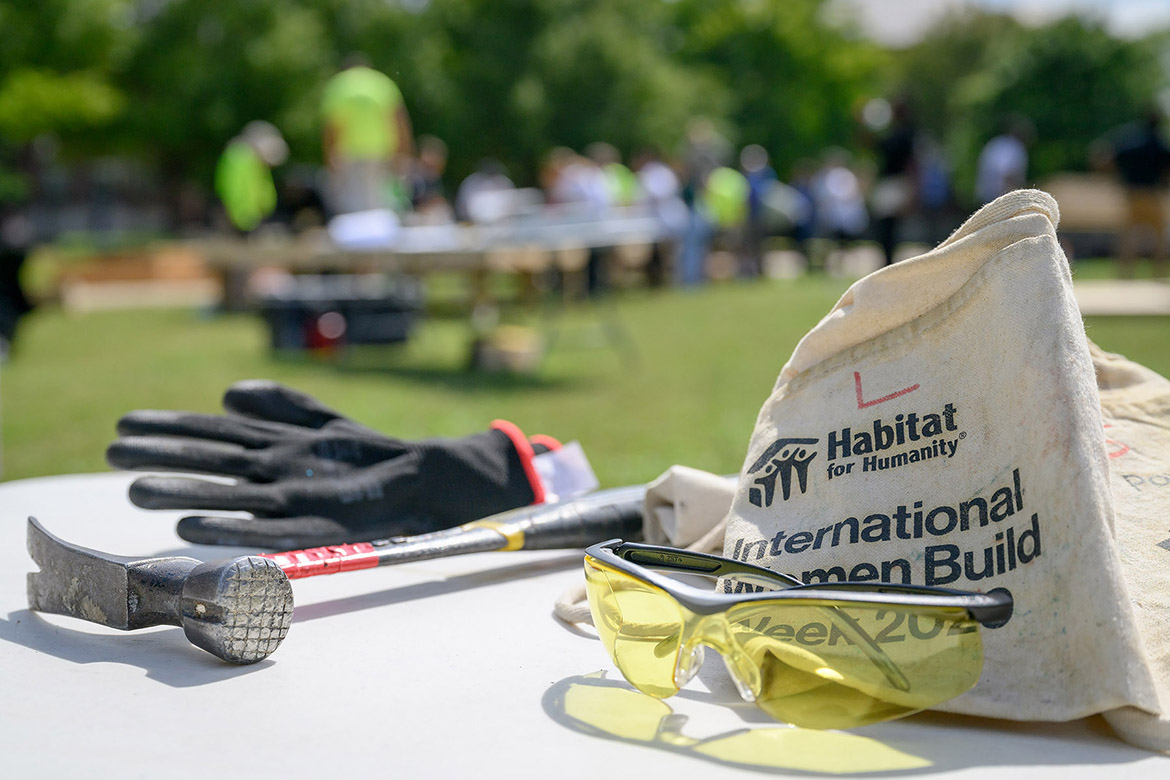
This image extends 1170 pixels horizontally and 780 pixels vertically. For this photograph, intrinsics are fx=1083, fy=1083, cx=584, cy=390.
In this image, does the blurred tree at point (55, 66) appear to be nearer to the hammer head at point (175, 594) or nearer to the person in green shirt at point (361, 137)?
the person in green shirt at point (361, 137)

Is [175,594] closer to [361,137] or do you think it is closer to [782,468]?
[782,468]

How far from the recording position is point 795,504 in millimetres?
1275

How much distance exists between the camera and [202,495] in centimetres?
157

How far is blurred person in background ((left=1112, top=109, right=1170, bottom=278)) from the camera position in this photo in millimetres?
12375

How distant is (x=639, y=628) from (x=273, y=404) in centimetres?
96

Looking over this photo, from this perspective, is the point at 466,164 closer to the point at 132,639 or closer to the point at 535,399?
the point at 535,399

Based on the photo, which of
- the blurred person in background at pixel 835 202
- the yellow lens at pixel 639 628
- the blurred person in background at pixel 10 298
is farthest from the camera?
the blurred person in background at pixel 835 202

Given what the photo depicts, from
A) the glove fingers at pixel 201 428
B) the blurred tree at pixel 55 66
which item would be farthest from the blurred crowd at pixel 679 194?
the blurred tree at pixel 55 66

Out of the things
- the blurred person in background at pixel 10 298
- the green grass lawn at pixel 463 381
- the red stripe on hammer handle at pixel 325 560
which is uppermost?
the blurred person in background at pixel 10 298

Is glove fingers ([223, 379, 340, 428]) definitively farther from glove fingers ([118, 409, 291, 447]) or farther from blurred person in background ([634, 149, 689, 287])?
blurred person in background ([634, 149, 689, 287])

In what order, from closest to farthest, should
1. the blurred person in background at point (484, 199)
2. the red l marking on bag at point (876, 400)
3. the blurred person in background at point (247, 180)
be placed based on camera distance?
the red l marking on bag at point (876, 400), the blurred person in background at point (484, 199), the blurred person in background at point (247, 180)

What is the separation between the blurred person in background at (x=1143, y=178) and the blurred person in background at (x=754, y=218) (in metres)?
4.90

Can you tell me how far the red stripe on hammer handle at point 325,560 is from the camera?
1375mm

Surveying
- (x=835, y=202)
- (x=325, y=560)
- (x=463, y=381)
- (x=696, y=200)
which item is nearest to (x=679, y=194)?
(x=696, y=200)
